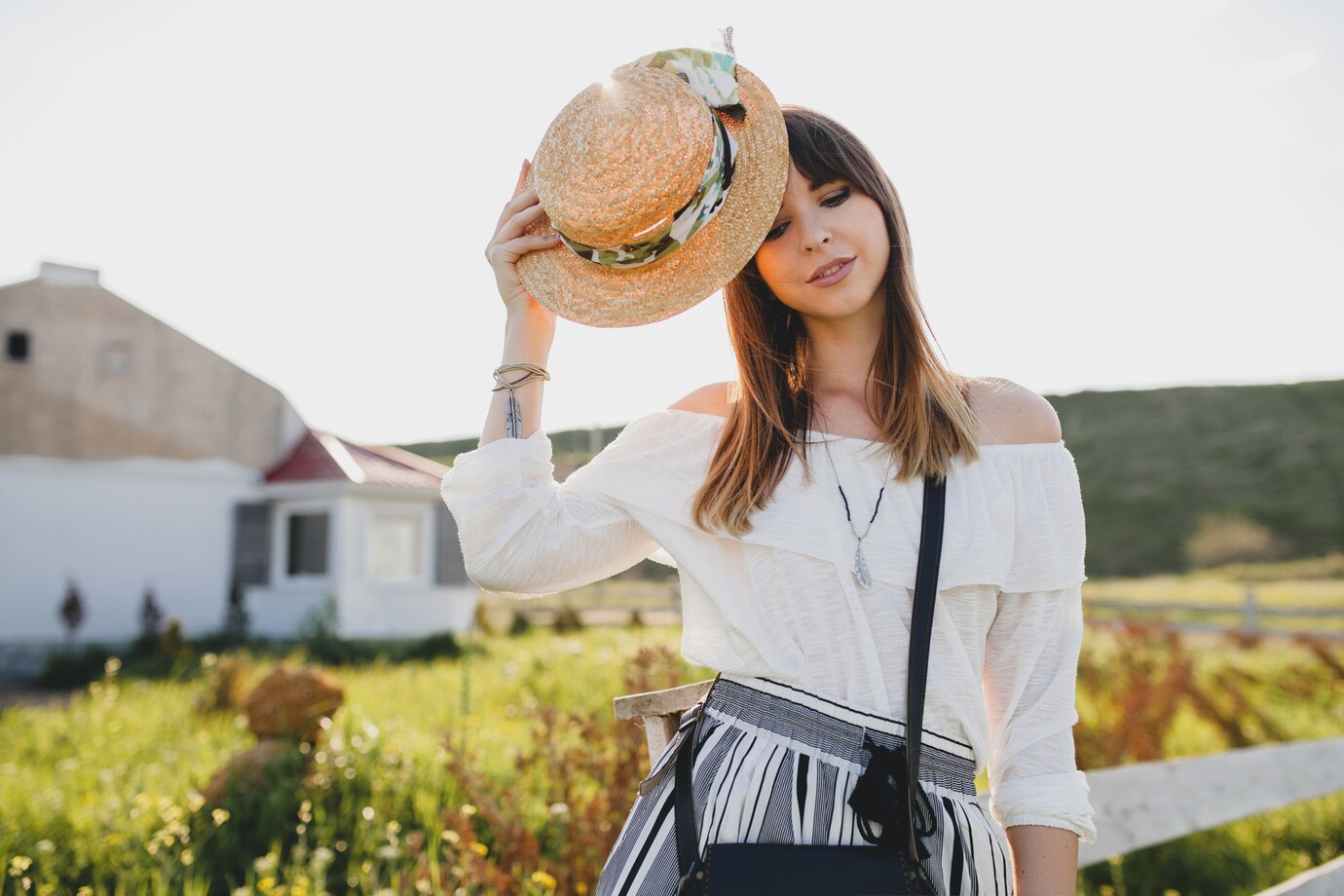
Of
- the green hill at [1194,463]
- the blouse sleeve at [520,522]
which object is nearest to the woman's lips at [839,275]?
the blouse sleeve at [520,522]

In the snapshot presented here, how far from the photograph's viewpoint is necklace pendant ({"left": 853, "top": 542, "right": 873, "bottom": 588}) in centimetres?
158

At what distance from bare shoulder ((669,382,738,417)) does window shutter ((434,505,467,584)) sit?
47.0 feet

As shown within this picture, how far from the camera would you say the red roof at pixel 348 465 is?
15391mm

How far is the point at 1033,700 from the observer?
1630 millimetres

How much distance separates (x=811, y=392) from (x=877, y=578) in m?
0.45

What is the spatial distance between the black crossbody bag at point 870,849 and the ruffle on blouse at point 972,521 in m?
0.07

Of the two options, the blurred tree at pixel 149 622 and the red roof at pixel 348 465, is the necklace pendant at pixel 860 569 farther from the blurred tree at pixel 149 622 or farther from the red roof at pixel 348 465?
the red roof at pixel 348 465

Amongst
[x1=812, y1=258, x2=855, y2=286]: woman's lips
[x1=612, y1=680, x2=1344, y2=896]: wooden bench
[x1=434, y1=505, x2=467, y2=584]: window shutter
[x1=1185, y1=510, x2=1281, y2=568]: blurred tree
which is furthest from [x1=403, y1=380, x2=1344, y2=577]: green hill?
[x1=812, y1=258, x2=855, y2=286]: woman's lips

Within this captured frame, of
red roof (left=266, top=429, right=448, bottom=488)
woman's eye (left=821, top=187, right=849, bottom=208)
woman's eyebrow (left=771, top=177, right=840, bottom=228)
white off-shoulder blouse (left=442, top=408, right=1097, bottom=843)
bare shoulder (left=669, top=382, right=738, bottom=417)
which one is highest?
red roof (left=266, top=429, right=448, bottom=488)

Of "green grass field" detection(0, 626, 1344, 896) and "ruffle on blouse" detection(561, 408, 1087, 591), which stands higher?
"ruffle on blouse" detection(561, 408, 1087, 591)

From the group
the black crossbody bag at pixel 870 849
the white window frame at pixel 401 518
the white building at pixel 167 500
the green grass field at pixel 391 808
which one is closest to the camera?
the black crossbody bag at pixel 870 849

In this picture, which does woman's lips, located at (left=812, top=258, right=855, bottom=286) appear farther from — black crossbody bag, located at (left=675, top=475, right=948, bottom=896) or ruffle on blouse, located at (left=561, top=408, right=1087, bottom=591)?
black crossbody bag, located at (left=675, top=475, right=948, bottom=896)

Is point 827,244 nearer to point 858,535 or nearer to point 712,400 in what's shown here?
point 712,400

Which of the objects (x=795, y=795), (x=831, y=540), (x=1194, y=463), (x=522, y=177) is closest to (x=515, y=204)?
(x=522, y=177)
